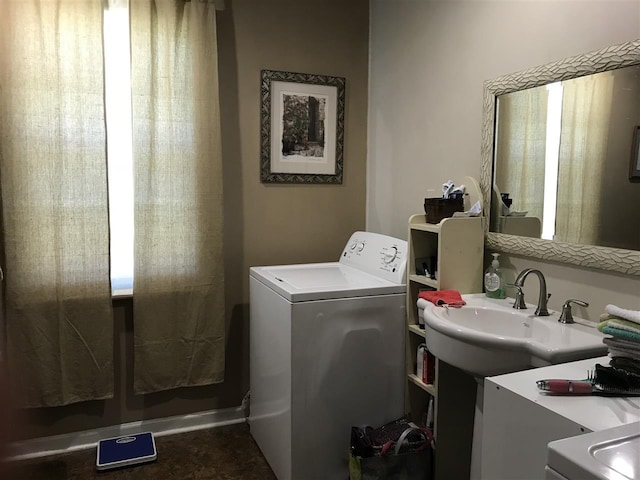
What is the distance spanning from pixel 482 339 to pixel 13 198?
2.05 m

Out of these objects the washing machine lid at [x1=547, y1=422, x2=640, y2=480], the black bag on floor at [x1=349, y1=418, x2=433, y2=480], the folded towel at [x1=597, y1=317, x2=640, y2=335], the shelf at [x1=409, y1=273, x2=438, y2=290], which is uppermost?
the folded towel at [x1=597, y1=317, x2=640, y2=335]

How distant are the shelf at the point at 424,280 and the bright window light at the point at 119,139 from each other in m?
1.40

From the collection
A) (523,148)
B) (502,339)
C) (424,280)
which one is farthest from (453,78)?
(502,339)

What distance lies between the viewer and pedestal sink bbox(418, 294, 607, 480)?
4.90 feet

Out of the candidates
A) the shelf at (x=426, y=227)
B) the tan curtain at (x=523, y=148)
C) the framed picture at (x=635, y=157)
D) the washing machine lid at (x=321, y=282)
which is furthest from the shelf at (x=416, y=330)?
the framed picture at (x=635, y=157)

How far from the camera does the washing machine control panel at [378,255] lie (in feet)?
7.86

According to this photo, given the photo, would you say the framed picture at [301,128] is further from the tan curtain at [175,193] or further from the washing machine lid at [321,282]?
the washing machine lid at [321,282]

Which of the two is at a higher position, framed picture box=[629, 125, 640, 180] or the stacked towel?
framed picture box=[629, 125, 640, 180]

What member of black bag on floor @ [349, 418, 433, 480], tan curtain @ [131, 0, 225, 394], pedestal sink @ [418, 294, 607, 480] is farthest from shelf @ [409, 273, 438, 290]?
tan curtain @ [131, 0, 225, 394]

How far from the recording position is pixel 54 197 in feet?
7.97

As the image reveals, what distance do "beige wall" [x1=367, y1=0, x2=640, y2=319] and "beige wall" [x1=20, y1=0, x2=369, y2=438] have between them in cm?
12

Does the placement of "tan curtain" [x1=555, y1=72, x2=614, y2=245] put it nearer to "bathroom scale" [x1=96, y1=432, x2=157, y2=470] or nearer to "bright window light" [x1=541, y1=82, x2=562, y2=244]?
"bright window light" [x1=541, y1=82, x2=562, y2=244]

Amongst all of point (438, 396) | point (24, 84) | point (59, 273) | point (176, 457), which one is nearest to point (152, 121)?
point (24, 84)

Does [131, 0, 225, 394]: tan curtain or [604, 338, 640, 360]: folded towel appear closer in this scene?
[604, 338, 640, 360]: folded towel
